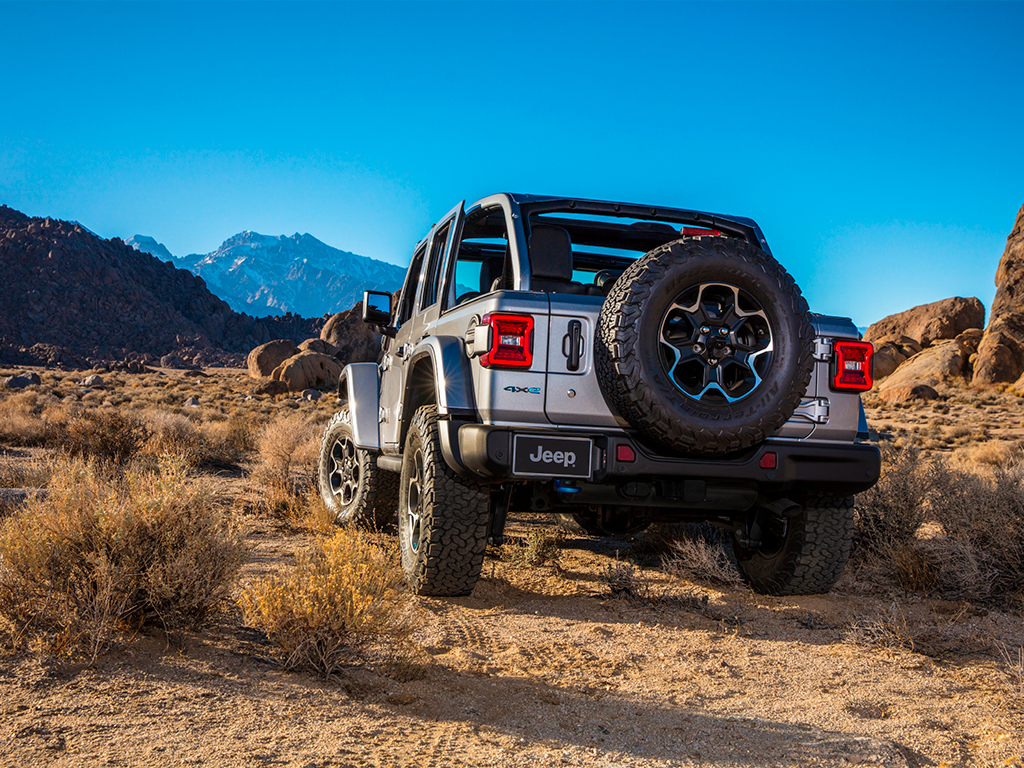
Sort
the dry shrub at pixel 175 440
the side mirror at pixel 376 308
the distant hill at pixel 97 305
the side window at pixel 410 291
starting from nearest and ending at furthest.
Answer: the side mirror at pixel 376 308 → the side window at pixel 410 291 → the dry shrub at pixel 175 440 → the distant hill at pixel 97 305

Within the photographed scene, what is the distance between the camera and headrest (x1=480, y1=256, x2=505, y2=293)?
6.06 metres

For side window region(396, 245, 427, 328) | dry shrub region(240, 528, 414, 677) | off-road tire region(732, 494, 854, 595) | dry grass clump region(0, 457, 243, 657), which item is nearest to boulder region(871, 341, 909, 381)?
side window region(396, 245, 427, 328)

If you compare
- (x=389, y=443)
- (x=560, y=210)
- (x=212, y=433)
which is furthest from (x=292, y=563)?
(x=212, y=433)

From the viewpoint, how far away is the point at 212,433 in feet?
47.6

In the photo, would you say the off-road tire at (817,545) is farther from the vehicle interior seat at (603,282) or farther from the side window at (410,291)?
the side window at (410,291)

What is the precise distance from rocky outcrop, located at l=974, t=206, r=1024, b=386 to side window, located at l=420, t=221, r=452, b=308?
43520 mm

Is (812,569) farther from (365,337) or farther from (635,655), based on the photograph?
(365,337)

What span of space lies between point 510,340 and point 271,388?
131 ft

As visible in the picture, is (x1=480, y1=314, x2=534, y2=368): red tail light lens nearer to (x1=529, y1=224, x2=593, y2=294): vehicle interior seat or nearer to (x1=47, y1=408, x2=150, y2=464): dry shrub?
(x1=529, y1=224, x2=593, y2=294): vehicle interior seat

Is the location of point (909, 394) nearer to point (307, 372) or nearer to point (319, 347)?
point (307, 372)

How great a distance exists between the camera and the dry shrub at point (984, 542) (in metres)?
Answer: 5.17

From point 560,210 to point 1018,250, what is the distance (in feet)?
188

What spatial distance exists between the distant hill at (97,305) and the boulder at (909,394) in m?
76.0

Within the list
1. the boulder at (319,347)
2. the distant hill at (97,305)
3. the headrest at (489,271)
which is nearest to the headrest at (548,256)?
the headrest at (489,271)
